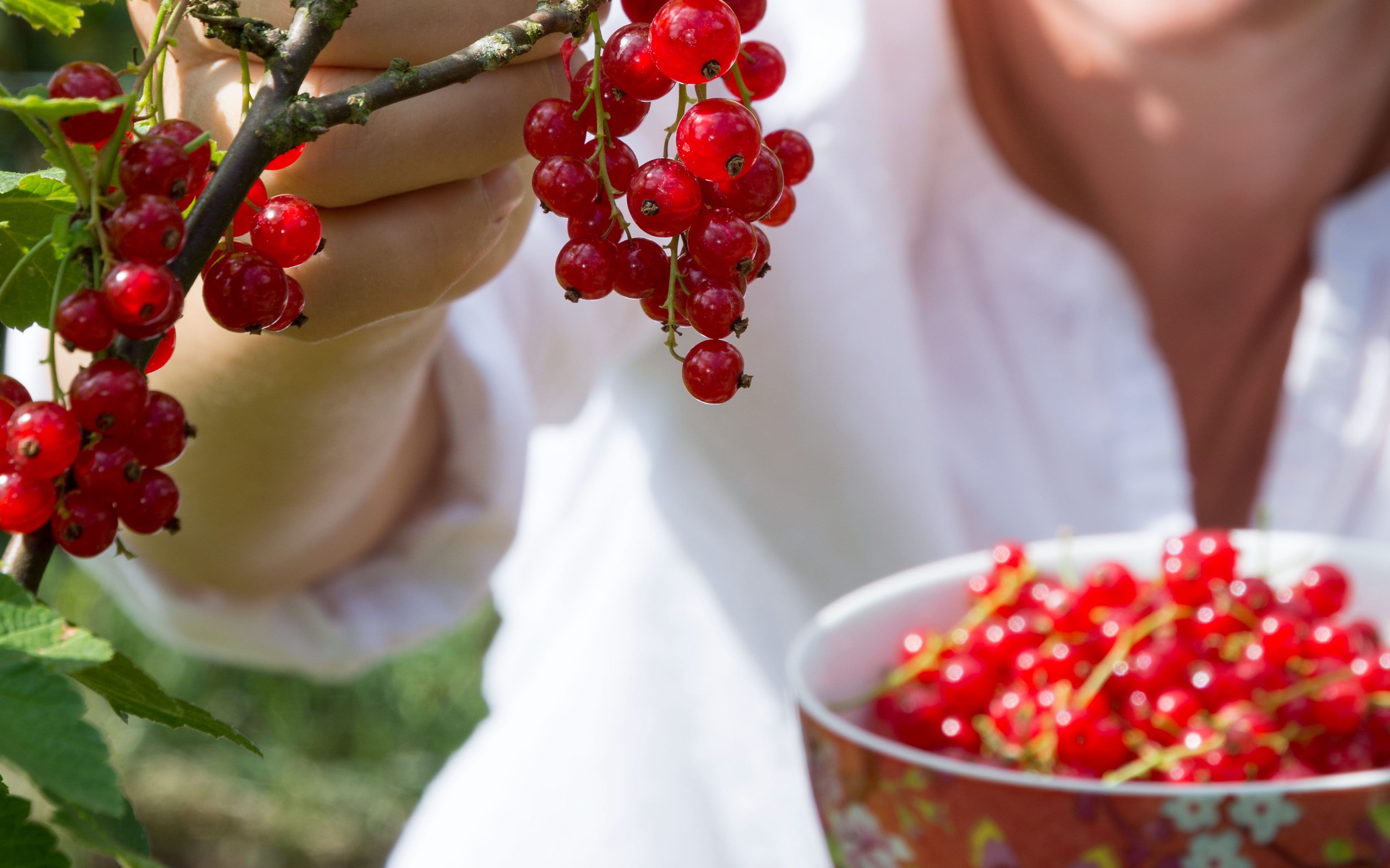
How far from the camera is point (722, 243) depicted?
0.24 m

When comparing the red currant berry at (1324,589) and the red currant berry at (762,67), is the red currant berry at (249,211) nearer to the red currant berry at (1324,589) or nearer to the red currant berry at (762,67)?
the red currant berry at (762,67)

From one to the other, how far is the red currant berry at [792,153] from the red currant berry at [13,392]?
0.54 feet

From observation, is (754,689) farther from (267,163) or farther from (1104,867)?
(267,163)

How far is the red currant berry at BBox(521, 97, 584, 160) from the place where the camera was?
25 centimetres

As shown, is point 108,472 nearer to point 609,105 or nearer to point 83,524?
point 83,524

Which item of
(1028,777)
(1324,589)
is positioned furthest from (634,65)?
(1324,589)

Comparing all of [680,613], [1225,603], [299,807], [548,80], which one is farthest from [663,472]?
[299,807]

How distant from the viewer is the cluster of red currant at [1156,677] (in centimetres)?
45

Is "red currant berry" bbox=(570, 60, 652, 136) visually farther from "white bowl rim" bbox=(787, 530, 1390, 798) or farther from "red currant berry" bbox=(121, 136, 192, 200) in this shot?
"white bowl rim" bbox=(787, 530, 1390, 798)

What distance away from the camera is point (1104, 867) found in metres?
0.39

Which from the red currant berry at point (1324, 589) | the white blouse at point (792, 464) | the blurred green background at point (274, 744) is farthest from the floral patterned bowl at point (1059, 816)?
the blurred green background at point (274, 744)

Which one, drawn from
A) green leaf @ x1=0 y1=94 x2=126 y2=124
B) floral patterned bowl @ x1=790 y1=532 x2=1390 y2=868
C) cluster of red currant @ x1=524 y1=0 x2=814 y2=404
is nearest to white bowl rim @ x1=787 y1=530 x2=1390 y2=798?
floral patterned bowl @ x1=790 y1=532 x2=1390 y2=868

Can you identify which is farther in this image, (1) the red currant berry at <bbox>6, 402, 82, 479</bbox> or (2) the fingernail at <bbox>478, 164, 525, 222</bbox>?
(2) the fingernail at <bbox>478, 164, 525, 222</bbox>

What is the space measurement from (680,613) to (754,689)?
71 millimetres
